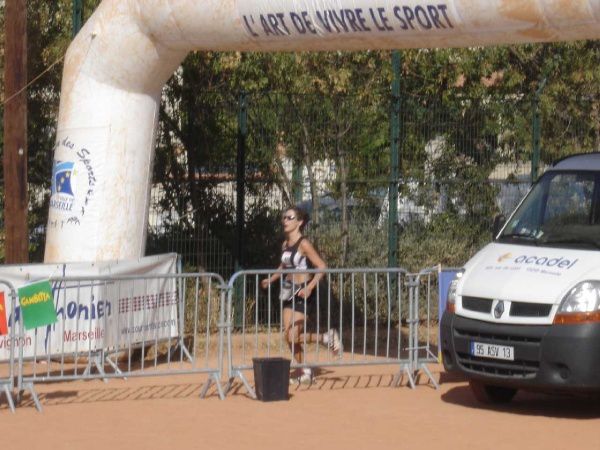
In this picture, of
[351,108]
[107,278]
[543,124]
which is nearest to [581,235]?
[107,278]

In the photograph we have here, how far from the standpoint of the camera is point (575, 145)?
17891 mm

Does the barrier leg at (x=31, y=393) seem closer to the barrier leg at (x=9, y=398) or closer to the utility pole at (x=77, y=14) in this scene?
the barrier leg at (x=9, y=398)

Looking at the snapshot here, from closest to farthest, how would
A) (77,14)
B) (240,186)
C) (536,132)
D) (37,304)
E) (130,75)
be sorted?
(37,304) → (130,75) → (77,14) → (240,186) → (536,132)

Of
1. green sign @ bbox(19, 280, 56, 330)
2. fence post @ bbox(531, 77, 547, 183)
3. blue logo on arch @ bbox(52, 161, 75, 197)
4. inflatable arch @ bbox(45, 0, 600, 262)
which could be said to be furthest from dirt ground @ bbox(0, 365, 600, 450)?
fence post @ bbox(531, 77, 547, 183)

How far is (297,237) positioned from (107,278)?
2.00 metres

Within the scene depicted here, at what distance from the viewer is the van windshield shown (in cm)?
1107

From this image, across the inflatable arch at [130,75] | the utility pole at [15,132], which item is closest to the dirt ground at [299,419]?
the inflatable arch at [130,75]

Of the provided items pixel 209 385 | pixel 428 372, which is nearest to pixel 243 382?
pixel 209 385

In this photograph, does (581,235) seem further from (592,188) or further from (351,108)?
(351,108)

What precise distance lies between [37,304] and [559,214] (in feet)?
15.4

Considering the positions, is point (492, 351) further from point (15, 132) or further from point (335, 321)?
point (15, 132)

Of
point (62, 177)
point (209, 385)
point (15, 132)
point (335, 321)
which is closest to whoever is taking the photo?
point (209, 385)

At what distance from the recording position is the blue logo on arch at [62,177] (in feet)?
43.0

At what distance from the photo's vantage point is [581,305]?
10125mm
